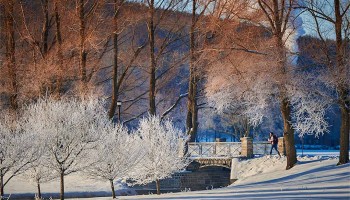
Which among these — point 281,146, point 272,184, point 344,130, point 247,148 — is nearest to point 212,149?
point 247,148

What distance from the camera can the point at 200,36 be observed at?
107ft

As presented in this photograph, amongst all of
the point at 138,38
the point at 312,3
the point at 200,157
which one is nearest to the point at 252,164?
the point at 200,157

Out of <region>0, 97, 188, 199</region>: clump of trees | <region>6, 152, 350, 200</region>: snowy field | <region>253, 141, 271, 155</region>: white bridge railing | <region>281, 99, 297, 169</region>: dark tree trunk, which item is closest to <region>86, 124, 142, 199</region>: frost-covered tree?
<region>0, 97, 188, 199</region>: clump of trees

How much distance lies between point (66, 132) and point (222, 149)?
44.4ft

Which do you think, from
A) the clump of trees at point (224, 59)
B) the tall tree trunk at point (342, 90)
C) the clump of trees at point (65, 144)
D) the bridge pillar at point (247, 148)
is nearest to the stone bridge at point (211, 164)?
the bridge pillar at point (247, 148)

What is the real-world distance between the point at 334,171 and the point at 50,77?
1555 centimetres

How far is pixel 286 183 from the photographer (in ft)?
62.1

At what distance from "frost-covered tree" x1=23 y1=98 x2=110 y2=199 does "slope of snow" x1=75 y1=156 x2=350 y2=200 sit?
5.04 m

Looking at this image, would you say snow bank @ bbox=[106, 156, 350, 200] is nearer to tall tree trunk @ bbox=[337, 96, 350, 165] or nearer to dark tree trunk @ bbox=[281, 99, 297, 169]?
dark tree trunk @ bbox=[281, 99, 297, 169]

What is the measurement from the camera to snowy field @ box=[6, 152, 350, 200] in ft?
48.1

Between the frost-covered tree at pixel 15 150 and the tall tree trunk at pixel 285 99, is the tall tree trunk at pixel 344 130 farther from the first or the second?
the frost-covered tree at pixel 15 150

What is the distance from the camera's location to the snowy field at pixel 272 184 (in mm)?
14664

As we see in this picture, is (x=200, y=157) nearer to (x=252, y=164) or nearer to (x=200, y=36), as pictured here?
(x=252, y=164)

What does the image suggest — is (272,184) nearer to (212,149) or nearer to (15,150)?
(15,150)
